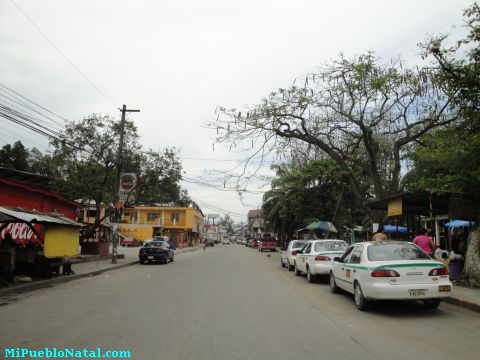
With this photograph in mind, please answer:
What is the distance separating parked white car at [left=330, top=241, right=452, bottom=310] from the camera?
8.70m

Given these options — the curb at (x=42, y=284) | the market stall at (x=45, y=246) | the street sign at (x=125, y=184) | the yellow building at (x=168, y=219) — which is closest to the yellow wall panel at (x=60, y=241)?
the market stall at (x=45, y=246)

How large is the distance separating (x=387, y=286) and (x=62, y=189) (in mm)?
20454

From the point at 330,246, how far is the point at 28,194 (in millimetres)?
14095

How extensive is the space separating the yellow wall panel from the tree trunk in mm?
13444

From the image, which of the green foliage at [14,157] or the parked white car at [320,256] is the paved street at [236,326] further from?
the green foliage at [14,157]

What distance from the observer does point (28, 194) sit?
20344 mm

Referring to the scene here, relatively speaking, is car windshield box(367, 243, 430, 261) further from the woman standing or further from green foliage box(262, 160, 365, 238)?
green foliage box(262, 160, 365, 238)

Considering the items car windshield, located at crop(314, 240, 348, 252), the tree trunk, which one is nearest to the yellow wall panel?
car windshield, located at crop(314, 240, 348, 252)

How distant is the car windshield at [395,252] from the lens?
948 centimetres

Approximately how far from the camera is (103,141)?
25.6 metres

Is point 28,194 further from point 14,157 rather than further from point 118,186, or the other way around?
point 14,157

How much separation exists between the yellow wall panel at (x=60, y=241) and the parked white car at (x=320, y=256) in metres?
8.82

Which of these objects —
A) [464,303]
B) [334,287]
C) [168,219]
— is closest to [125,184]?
[334,287]

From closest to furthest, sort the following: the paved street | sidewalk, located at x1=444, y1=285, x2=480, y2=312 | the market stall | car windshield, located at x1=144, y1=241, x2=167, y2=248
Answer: the paved street → sidewalk, located at x1=444, y1=285, x2=480, y2=312 → the market stall → car windshield, located at x1=144, y1=241, x2=167, y2=248
